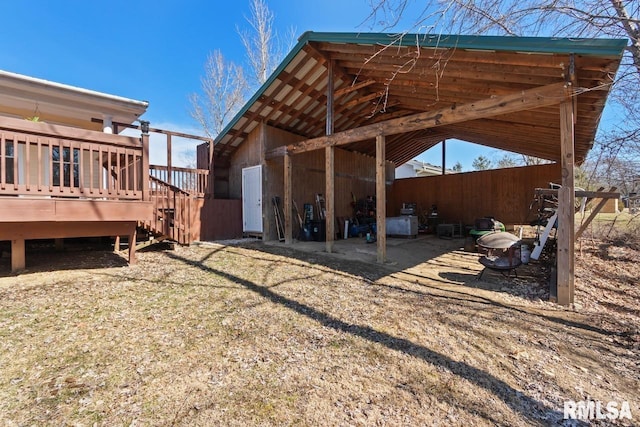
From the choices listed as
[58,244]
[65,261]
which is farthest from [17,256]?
[58,244]

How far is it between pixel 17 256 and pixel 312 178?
7.33 metres

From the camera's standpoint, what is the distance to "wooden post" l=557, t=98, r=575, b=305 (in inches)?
152

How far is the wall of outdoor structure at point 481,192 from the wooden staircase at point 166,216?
9942mm

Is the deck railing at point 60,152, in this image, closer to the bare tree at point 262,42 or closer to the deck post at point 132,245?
the deck post at point 132,245

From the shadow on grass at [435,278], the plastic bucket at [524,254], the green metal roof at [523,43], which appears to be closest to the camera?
the green metal roof at [523,43]

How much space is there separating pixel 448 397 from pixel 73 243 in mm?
7645

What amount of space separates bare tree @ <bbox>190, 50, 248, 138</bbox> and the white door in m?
10.2

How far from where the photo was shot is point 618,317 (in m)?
3.65

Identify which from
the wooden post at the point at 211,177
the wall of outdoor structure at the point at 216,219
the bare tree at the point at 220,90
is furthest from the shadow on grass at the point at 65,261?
the bare tree at the point at 220,90

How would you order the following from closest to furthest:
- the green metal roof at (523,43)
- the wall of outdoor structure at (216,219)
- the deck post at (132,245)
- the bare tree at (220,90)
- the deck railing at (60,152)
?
the green metal roof at (523,43), the deck railing at (60,152), the deck post at (132,245), the wall of outdoor structure at (216,219), the bare tree at (220,90)

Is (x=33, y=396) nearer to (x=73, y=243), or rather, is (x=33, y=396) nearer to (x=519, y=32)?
(x=73, y=243)

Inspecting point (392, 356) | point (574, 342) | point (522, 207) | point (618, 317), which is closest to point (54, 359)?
point (392, 356)

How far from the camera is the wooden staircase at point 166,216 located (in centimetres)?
636

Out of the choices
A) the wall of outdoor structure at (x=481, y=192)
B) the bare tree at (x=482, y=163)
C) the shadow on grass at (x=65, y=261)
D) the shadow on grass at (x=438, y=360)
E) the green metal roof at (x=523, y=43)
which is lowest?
the shadow on grass at (x=438, y=360)
